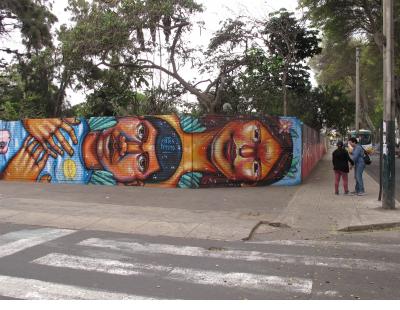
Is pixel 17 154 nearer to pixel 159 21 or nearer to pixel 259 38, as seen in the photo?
pixel 159 21

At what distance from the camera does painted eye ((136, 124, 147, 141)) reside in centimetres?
1530

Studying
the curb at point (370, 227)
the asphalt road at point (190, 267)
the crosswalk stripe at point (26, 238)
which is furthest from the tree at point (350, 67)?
the crosswalk stripe at point (26, 238)

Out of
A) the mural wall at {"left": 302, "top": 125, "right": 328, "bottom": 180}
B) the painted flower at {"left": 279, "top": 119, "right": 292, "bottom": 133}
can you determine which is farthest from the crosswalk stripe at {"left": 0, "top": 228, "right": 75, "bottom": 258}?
the mural wall at {"left": 302, "top": 125, "right": 328, "bottom": 180}

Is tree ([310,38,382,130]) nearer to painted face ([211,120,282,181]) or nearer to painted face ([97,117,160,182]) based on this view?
painted face ([211,120,282,181])

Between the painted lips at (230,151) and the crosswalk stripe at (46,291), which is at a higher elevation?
the painted lips at (230,151)

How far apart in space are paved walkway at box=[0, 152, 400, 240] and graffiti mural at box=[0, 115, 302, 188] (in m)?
0.68

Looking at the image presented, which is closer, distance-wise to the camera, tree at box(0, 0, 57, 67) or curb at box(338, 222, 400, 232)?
curb at box(338, 222, 400, 232)

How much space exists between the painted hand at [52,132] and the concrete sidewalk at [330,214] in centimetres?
Answer: 765

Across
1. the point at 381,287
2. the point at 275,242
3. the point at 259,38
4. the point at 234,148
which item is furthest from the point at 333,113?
the point at 381,287

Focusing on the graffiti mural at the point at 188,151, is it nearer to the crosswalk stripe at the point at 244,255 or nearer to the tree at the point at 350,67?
the crosswalk stripe at the point at 244,255

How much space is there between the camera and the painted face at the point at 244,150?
49.1 ft

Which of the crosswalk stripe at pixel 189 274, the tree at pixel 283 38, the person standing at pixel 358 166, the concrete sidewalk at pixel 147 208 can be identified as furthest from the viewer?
the tree at pixel 283 38

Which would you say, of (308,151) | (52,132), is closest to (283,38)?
(308,151)

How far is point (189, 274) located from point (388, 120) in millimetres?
6753
